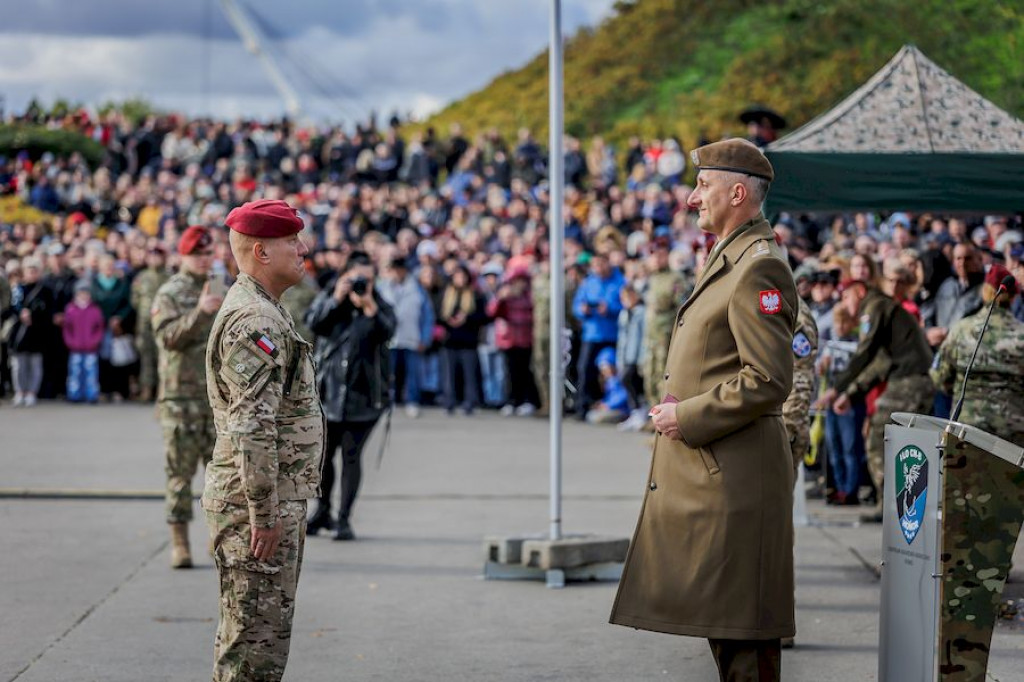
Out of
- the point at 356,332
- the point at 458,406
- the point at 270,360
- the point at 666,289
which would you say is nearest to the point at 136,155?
the point at 458,406

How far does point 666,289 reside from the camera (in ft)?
53.3

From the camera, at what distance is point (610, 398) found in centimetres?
1875

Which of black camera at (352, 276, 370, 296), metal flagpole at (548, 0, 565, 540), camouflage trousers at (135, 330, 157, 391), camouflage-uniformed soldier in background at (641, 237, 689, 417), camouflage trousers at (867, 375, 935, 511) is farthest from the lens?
camouflage trousers at (135, 330, 157, 391)

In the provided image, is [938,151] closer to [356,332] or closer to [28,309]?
[356,332]

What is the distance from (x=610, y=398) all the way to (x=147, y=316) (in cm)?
660

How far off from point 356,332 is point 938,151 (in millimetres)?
4148

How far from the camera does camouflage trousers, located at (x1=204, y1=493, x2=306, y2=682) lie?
5277 mm

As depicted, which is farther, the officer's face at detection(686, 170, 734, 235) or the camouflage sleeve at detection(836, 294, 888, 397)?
the camouflage sleeve at detection(836, 294, 888, 397)

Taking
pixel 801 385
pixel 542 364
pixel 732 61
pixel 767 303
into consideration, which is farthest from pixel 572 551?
pixel 732 61

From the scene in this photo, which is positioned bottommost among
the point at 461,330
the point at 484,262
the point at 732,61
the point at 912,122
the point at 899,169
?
the point at 461,330

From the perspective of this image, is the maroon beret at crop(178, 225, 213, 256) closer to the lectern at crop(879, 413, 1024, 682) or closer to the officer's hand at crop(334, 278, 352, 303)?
the officer's hand at crop(334, 278, 352, 303)

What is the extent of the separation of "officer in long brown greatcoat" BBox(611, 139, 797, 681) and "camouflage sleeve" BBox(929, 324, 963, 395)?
4.04 metres

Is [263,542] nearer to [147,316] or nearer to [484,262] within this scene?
[147,316]

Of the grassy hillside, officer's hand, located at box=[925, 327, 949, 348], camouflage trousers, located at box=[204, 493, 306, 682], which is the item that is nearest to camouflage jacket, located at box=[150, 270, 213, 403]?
camouflage trousers, located at box=[204, 493, 306, 682]
